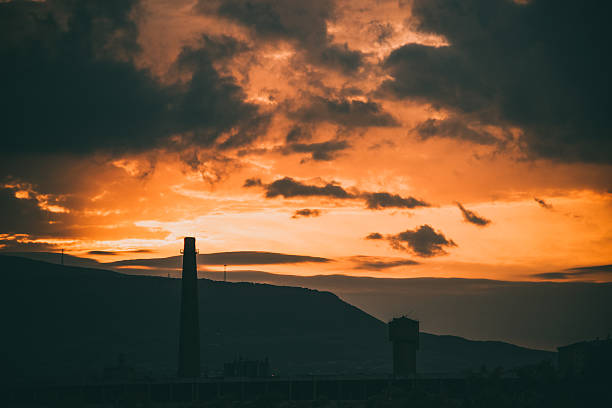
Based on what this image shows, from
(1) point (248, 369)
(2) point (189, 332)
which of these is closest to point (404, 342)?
(1) point (248, 369)

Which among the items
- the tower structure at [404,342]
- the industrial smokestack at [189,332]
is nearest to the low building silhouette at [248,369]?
the industrial smokestack at [189,332]

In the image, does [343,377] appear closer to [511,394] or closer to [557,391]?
[511,394]

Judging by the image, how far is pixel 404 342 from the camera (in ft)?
381

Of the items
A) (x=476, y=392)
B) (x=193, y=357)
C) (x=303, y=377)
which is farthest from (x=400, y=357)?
(x=193, y=357)

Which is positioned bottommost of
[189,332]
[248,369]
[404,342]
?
[248,369]

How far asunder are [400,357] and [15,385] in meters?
58.1

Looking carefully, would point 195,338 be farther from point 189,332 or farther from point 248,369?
point 248,369

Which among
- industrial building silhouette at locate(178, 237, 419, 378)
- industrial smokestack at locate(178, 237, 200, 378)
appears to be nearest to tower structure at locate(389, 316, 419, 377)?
industrial building silhouette at locate(178, 237, 419, 378)

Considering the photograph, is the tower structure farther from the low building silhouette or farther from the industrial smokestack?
the industrial smokestack

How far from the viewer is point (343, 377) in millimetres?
107000

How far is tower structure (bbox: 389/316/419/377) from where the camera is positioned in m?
115

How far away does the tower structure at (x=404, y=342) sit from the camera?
115m

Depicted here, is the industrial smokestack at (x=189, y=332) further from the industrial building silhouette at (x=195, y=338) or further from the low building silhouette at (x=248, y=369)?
the low building silhouette at (x=248, y=369)

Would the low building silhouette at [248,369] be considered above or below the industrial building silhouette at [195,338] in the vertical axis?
below
